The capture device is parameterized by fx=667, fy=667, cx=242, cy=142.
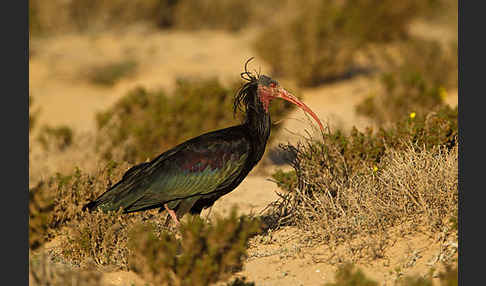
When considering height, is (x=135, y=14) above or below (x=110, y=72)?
above

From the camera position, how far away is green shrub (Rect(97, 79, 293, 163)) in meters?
10.1

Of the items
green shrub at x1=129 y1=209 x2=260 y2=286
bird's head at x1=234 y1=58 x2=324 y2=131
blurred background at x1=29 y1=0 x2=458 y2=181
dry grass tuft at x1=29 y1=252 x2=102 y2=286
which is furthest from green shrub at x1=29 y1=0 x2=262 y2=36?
green shrub at x1=129 y1=209 x2=260 y2=286

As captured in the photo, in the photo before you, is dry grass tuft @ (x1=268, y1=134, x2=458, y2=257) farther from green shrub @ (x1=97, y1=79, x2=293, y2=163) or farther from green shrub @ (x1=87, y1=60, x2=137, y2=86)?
green shrub @ (x1=87, y1=60, x2=137, y2=86)

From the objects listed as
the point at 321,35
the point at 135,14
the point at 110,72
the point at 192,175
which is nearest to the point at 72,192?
the point at 192,175

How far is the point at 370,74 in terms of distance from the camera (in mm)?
17062

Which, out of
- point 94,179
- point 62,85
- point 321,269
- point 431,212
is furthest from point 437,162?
point 62,85

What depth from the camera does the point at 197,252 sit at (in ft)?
13.4

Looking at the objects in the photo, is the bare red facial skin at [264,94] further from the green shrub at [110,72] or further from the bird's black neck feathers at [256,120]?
the green shrub at [110,72]

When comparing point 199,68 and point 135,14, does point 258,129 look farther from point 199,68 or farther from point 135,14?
point 135,14

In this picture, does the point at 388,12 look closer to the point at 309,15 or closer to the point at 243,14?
the point at 309,15

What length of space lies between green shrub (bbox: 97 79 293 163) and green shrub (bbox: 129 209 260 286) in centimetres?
563

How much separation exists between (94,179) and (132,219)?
109 cm

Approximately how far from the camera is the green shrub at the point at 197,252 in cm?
402

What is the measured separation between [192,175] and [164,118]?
512 cm
